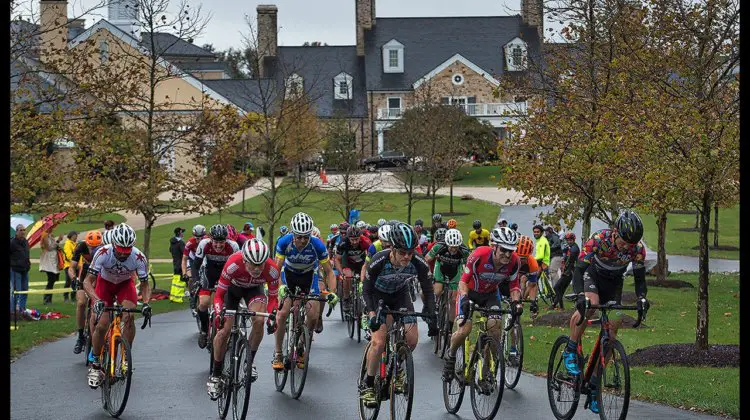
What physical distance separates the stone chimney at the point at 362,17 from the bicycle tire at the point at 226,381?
66.8 metres

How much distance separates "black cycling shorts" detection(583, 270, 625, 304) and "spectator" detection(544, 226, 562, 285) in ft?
44.0

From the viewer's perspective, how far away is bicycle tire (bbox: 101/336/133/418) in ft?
35.5

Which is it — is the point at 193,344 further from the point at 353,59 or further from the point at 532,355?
the point at 353,59

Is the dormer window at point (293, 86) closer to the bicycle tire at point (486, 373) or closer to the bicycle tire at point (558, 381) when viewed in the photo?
the bicycle tire at point (486, 373)

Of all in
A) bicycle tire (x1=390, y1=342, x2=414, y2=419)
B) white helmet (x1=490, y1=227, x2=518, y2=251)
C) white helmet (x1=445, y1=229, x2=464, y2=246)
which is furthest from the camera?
white helmet (x1=445, y1=229, x2=464, y2=246)

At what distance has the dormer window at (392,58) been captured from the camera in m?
74.6

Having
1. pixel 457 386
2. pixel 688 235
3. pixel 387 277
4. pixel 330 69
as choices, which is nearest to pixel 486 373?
pixel 457 386

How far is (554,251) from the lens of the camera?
24766mm

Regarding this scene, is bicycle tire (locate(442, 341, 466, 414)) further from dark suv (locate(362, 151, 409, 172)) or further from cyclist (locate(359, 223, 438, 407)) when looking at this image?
dark suv (locate(362, 151, 409, 172))

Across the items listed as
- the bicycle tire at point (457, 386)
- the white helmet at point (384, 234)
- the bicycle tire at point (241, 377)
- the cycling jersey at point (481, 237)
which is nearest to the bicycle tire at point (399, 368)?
the white helmet at point (384, 234)

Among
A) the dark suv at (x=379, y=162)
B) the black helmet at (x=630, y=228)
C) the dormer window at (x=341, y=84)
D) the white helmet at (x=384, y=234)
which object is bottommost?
the dark suv at (x=379, y=162)

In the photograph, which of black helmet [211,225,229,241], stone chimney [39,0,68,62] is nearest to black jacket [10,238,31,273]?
stone chimney [39,0,68,62]

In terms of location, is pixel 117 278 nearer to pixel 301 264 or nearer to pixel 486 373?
pixel 301 264
